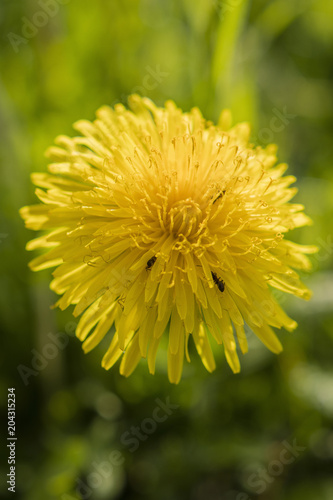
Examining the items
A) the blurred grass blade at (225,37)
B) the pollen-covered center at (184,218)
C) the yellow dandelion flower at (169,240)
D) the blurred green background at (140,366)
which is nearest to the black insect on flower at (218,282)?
the yellow dandelion flower at (169,240)

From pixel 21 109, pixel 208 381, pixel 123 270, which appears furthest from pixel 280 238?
pixel 21 109

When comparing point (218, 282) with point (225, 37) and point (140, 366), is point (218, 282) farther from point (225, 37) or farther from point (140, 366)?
point (225, 37)

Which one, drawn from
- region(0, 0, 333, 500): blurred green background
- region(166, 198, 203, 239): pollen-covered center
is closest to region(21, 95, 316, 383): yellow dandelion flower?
region(166, 198, 203, 239): pollen-covered center

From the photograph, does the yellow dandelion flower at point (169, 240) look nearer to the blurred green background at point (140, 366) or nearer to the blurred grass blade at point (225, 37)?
the blurred grass blade at point (225, 37)

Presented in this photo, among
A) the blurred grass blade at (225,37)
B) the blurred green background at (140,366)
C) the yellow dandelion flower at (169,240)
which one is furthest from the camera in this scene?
the blurred green background at (140,366)

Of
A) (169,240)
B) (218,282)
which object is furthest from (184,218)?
(218,282)

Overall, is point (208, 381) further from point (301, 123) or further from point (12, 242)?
point (301, 123)
